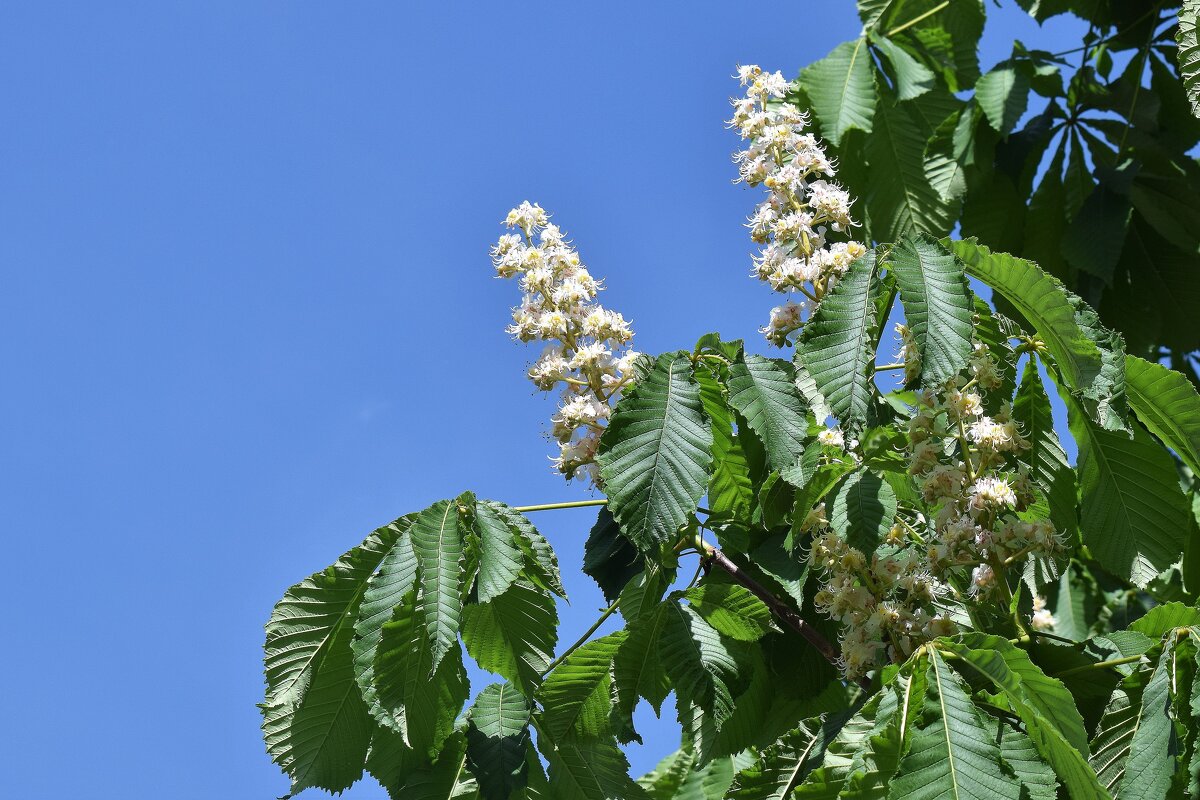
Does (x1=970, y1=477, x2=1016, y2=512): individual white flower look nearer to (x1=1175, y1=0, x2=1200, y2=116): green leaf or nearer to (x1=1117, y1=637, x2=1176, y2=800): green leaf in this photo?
(x1=1117, y1=637, x2=1176, y2=800): green leaf

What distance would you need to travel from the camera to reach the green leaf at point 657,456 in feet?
5.42

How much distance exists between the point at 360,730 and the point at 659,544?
2.38 feet

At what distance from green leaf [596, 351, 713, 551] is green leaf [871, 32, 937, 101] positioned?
186 centimetres

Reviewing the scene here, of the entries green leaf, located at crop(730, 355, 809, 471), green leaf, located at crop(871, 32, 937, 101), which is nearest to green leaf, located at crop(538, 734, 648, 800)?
green leaf, located at crop(730, 355, 809, 471)

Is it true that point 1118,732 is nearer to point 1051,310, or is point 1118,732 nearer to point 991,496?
point 991,496

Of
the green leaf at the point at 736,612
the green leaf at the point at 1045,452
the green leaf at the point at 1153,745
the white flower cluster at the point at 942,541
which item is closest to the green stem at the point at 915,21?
the green leaf at the point at 1045,452

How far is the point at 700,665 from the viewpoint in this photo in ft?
6.52

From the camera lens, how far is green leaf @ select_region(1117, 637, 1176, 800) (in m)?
1.63

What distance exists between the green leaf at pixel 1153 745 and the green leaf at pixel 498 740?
94 centimetres

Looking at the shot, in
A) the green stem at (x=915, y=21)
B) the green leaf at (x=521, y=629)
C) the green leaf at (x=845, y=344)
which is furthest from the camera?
the green stem at (x=915, y=21)

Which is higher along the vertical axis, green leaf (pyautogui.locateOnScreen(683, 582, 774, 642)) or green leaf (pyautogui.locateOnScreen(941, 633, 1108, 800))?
green leaf (pyautogui.locateOnScreen(683, 582, 774, 642))

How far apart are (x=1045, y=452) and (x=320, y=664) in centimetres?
129

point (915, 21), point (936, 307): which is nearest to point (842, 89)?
point (915, 21)

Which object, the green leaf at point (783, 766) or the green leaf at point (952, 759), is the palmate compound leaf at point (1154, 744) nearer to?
the green leaf at point (952, 759)
